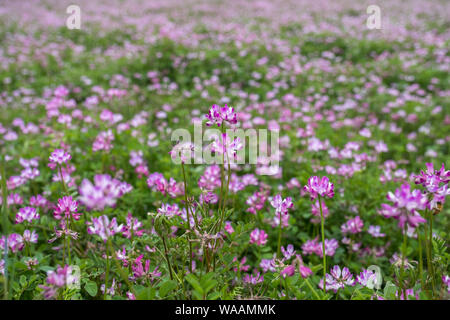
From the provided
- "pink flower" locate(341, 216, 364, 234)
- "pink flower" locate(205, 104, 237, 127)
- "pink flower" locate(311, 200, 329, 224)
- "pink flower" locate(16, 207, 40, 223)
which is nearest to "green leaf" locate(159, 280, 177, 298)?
"pink flower" locate(205, 104, 237, 127)

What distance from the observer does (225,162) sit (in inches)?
91.3

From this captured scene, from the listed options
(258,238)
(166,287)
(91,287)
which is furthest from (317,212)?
(91,287)

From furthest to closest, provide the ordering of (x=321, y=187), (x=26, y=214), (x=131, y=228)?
1. (x=26, y=214)
2. (x=131, y=228)
3. (x=321, y=187)

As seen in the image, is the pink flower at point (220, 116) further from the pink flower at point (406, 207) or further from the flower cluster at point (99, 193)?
the pink flower at point (406, 207)

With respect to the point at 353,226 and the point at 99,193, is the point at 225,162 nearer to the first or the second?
the point at 353,226

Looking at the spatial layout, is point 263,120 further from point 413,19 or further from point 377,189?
point 413,19

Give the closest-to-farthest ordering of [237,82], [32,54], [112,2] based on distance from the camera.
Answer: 1. [237,82]
2. [32,54]
3. [112,2]

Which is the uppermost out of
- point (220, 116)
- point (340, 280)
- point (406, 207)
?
point (220, 116)

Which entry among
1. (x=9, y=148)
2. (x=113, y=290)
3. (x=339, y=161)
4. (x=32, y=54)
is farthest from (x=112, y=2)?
(x=113, y=290)

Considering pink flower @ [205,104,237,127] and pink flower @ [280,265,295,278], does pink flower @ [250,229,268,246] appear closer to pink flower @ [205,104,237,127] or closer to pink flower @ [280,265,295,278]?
pink flower @ [280,265,295,278]

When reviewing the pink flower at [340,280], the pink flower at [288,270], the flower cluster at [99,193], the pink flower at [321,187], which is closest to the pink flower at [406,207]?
the pink flower at [321,187]

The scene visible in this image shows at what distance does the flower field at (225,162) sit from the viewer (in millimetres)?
1476
